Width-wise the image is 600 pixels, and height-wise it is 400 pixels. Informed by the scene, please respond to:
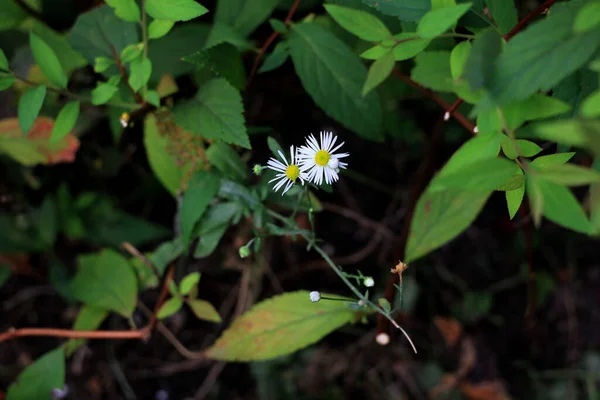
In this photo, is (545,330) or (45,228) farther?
(545,330)

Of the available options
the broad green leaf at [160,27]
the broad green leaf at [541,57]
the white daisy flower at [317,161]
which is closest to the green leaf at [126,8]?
the broad green leaf at [160,27]

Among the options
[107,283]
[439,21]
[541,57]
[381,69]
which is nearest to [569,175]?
[541,57]

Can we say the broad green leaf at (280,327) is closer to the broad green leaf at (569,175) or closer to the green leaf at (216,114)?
the green leaf at (216,114)

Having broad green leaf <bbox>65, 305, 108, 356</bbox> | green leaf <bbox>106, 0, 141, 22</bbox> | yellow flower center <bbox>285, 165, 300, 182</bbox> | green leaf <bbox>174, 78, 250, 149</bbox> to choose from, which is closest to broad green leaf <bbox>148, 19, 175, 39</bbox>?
green leaf <bbox>106, 0, 141, 22</bbox>

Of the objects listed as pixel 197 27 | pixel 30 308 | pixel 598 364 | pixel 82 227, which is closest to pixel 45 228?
pixel 82 227

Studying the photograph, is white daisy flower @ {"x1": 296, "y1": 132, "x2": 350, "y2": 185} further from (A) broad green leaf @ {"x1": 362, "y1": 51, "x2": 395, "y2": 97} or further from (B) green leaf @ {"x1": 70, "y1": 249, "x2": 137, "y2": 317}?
(B) green leaf @ {"x1": 70, "y1": 249, "x2": 137, "y2": 317}

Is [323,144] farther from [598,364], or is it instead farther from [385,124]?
[598,364]
